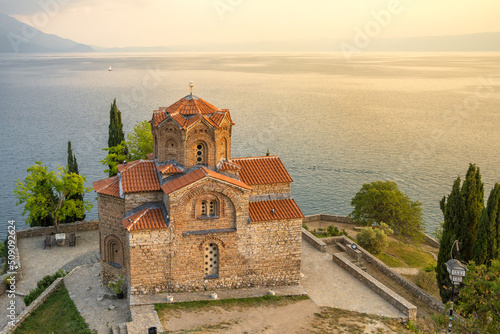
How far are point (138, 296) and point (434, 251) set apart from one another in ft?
91.7

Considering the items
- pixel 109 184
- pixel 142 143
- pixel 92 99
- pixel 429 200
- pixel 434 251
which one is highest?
pixel 92 99

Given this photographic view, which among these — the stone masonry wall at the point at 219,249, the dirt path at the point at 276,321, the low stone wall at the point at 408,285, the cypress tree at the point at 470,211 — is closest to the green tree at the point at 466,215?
the cypress tree at the point at 470,211

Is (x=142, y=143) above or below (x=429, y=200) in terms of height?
above

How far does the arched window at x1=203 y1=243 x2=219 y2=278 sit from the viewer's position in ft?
84.1

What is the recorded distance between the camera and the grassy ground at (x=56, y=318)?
76.0 ft

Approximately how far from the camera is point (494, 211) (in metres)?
24.0

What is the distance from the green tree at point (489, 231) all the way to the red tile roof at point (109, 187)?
20539 millimetres

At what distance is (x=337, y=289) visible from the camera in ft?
88.2

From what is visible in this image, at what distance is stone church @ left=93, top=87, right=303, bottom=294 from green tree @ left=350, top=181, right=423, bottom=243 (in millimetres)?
15272

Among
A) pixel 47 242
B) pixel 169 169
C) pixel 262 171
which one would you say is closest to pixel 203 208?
pixel 169 169

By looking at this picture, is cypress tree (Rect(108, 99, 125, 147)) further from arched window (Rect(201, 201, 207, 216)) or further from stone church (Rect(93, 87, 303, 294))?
arched window (Rect(201, 201, 207, 216))

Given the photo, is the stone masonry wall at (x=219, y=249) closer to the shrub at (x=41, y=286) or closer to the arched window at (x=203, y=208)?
the arched window at (x=203, y=208)

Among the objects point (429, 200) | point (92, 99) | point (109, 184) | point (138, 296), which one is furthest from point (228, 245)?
point (92, 99)

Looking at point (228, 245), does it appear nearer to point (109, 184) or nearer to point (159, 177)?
point (159, 177)
